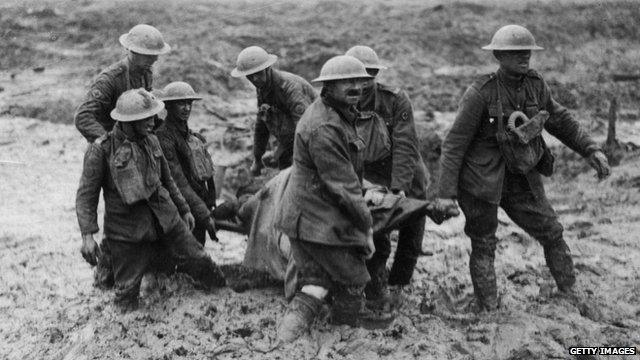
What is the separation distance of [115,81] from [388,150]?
2.24 meters

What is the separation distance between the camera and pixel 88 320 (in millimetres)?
4711

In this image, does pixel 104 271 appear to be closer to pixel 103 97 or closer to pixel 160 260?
pixel 160 260

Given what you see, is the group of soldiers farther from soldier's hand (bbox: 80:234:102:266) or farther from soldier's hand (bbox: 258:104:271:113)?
soldier's hand (bbox: 258:104:271:113)

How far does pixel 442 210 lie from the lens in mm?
4492

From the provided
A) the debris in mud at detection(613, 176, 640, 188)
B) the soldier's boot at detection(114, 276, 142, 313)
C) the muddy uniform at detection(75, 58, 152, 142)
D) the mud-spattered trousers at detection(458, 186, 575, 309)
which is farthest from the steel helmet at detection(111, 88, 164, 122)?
the debris in mud at detection(613, 176, 640, 188)

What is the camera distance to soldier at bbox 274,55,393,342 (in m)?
3.90

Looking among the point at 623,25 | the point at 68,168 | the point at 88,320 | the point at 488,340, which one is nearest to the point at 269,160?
the point at 88,320

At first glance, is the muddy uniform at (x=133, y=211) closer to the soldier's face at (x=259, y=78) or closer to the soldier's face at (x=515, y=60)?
the soldier's face at (x=259, y=78)

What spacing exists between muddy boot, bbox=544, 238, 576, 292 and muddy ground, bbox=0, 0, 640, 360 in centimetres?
16

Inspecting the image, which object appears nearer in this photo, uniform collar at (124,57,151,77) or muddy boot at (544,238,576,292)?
muddy boot at (544,238,576,292)

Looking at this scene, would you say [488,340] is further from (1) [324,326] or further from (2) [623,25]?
(2) [623,25]

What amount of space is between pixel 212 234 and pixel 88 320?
1.14 metres

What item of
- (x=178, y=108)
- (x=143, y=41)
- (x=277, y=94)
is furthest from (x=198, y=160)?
(x=143, y=41)

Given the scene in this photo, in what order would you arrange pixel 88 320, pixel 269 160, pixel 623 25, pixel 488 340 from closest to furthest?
1. pixel 488 340
2. pixel 88 320
3. pixel 269 160
4. pixel 623 25
